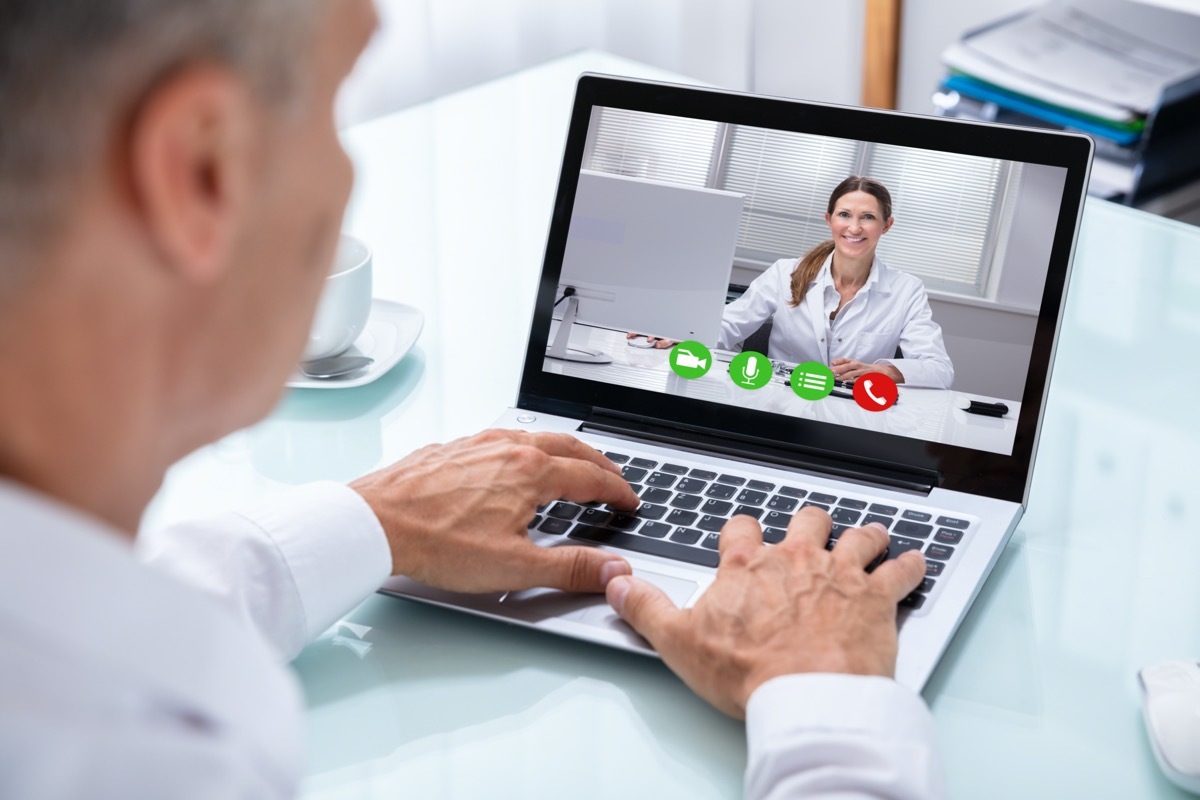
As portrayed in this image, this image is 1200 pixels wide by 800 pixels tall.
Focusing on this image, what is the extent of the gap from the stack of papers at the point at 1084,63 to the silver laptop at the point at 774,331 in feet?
4.26

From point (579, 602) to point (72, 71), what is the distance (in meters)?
0.52

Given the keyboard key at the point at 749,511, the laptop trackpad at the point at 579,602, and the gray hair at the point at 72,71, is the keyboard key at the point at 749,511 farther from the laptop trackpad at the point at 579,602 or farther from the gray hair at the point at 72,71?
the gray hair at the point at 72,71

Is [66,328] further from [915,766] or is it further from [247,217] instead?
[915,766]

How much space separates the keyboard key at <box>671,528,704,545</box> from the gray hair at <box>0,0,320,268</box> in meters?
0.54

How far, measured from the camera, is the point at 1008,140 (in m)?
0.96

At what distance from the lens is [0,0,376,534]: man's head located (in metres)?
0.38

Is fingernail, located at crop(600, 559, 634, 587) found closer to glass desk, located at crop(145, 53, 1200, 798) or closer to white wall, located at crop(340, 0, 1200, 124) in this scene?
glass desk, located at crop(145, 53, 1200, 798)

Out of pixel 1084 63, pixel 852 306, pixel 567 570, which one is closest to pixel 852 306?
pixel 852 306

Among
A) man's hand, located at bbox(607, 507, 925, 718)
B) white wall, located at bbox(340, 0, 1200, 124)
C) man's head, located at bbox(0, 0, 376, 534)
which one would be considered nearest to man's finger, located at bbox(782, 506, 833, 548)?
man's hand, located at bbox(607, 507, 925, 718)

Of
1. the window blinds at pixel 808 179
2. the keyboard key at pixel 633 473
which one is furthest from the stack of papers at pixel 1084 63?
the keyboard key at pixel 633 473

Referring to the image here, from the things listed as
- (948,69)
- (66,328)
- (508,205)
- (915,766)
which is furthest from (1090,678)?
(948,69)

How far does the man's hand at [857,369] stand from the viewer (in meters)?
0.96

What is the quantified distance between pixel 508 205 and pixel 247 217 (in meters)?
1.03

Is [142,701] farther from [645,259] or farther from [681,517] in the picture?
[645,259]
